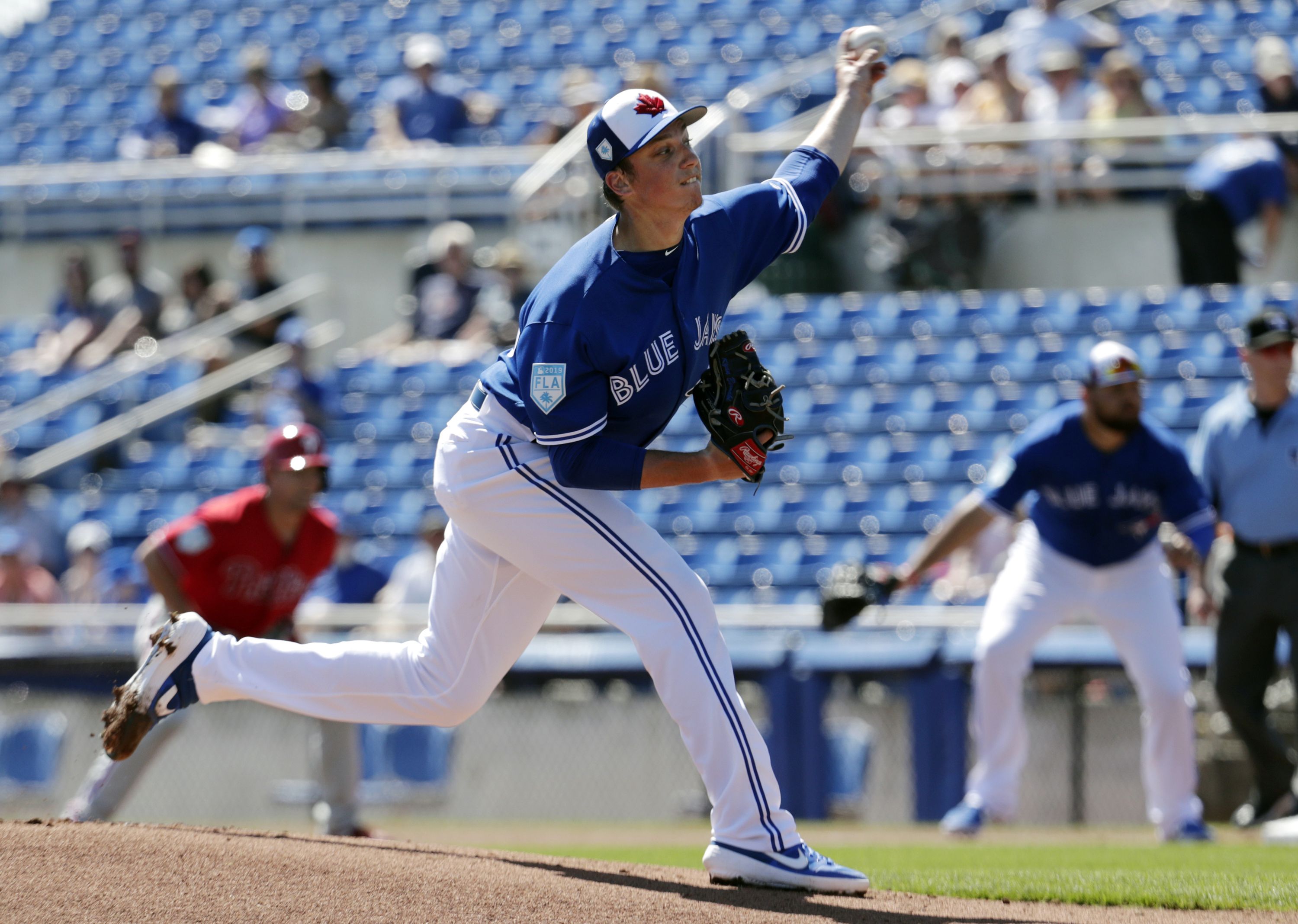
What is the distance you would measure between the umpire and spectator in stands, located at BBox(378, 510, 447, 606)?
4485 millimetres

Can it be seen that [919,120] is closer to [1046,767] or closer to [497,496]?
[1046,767]

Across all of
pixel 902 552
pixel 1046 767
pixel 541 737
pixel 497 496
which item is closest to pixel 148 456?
pixel 541 737

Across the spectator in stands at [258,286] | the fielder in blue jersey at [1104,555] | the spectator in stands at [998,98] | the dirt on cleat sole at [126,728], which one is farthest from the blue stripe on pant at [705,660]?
the spectator in stands at [258,286]

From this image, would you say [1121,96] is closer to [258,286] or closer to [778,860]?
[258,286]

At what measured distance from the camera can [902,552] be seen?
10984mm

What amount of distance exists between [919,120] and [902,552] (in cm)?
387

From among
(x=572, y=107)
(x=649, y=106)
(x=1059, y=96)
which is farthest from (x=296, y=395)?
(x=649, y=106)

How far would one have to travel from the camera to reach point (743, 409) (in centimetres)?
438

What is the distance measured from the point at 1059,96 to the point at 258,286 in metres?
6.61

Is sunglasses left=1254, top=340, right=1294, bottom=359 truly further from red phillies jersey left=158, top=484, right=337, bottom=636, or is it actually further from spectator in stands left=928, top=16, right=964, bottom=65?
spectator in stands left=928, top=16, right=964, bottom=65

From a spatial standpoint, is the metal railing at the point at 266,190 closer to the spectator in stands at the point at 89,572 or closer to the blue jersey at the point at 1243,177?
the spectator in stands at the point at 89,572

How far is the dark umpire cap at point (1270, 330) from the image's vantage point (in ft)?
24.0

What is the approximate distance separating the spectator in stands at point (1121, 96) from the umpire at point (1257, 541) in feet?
17.4

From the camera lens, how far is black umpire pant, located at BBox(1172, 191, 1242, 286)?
1205 cm
